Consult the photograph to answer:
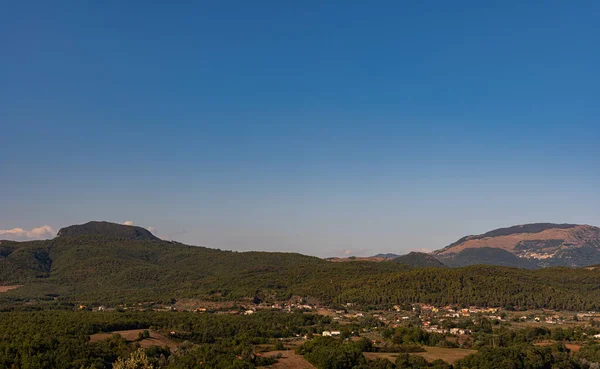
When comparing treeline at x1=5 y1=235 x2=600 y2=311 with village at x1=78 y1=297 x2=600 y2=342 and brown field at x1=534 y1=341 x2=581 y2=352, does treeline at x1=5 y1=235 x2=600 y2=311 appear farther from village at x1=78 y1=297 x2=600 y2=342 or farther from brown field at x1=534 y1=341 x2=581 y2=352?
brown field at x1=534 y1=341 x2=581 y2=352

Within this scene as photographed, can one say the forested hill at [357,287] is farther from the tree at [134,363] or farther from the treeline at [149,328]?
the tree at [134,363]

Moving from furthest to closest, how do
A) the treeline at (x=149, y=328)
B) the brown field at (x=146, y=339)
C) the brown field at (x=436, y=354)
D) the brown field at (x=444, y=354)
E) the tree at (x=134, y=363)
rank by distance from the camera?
the brown field at (x=146, y=339) < the brown field at (x=444, y=354) < the brown field at (x=436, y=354) < the treeline at (x=149, y=328) < the tree at (x=134, y=363)

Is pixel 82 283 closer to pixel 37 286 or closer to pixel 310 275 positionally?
pixel 37 286

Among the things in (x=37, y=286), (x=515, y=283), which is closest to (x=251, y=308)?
(x=515, y=283)

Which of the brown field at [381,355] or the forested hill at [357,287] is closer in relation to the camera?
the brown field at [381,355]

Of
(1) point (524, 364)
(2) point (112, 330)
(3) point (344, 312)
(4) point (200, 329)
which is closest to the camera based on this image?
(1) point (524, 364)

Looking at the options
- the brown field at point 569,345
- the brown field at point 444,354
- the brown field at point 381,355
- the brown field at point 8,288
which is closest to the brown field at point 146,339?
the brown field at point 381,355
